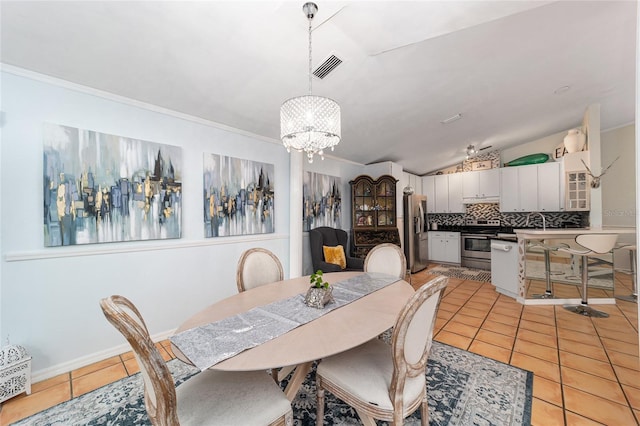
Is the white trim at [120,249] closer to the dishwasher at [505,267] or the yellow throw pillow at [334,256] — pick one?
the yellow throw pillow at [334,256]

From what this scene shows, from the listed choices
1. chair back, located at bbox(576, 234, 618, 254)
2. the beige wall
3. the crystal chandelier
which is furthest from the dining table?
the beige wall

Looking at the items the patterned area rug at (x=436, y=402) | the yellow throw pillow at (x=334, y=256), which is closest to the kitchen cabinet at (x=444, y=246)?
the yellow throw pillow at (x=334, y=256)

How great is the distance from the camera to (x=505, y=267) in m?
3.73

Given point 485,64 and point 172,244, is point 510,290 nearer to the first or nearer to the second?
point 485,64

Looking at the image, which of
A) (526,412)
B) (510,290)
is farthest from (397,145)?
(526,412)

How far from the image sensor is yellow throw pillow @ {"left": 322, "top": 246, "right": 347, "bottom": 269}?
3.71m

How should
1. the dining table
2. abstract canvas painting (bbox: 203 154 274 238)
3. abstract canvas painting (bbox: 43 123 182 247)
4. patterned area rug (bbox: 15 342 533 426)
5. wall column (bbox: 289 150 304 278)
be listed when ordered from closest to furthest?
the dining table
patterned area rug (bbox: 15 342 533 426)
abstract canvas painting (bbox: 43 123 182 247)
abstract canvas painting (bbox: 203 154 274 238)
wall column (bbox: 289 150 304 278)

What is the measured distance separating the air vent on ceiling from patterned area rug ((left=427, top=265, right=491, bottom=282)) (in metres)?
4.42

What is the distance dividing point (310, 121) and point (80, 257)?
2.21m

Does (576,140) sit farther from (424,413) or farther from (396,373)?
(396,373)

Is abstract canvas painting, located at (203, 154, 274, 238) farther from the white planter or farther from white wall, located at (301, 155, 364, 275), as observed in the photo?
the white planter

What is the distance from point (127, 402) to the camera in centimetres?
168

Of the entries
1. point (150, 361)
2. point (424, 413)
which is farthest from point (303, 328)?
point (424, 413)

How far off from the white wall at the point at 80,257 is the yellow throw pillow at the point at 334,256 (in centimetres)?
152
